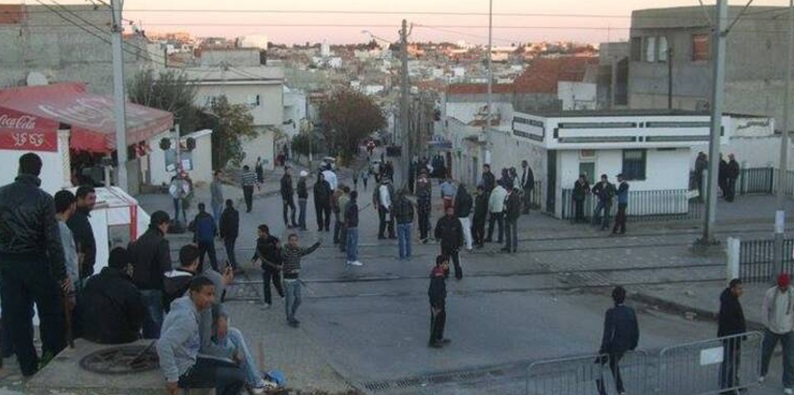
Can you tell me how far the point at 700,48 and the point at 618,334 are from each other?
3556cm

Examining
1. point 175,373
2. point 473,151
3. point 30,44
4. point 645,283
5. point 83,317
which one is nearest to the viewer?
point 175,373

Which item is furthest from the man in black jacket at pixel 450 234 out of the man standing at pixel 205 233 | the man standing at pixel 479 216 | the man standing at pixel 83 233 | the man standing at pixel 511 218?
the man standing at pixel 83 233

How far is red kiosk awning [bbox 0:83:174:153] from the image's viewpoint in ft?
43.9

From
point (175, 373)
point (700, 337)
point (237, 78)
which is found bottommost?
point (700, 337)

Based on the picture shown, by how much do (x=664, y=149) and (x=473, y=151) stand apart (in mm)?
15533

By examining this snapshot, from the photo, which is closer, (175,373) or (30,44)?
(175,373)

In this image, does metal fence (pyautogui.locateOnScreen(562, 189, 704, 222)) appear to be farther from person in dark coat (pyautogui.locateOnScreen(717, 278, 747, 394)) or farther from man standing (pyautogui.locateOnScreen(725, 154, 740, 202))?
person in dark coat (pyautogui.locateOnScreen(717, 278, 747, 394))

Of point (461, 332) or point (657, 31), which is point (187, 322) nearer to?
Answer: point (461, 332)

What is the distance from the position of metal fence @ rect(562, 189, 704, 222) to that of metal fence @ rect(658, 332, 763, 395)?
13.5m

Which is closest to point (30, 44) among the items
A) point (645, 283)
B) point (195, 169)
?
point (195, 169)

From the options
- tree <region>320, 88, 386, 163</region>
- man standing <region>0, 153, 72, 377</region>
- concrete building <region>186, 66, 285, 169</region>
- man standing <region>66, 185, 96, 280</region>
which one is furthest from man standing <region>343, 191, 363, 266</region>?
tree <region>320, 88, 386, 163</region>

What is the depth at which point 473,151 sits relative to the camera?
134 feet

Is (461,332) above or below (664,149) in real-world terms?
below

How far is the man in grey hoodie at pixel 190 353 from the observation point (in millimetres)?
7070
